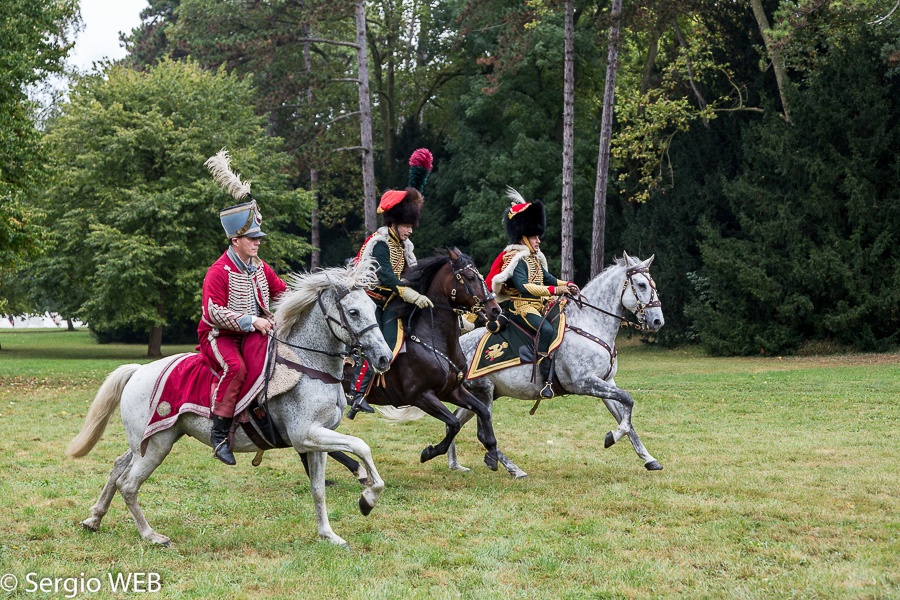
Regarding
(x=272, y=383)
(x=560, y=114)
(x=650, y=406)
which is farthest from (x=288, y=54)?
(x=272, y=383)

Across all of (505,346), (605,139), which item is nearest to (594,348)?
(505,346)

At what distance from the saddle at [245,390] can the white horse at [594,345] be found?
4.34 meters

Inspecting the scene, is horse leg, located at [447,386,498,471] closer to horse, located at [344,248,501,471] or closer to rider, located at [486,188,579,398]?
horse, located at [344,248,501,471]

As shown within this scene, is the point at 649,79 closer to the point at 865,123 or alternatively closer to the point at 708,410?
the point at 865,123

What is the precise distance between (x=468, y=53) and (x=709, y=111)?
1480cm

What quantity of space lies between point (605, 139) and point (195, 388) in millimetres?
26182

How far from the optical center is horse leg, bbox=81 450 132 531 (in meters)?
8.12

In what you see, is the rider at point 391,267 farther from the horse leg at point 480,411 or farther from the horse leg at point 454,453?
the horse leg at point 454,453

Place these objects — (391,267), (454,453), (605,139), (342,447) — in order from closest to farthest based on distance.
Result: (342,447) < (391,267) < (454,453) < (605,139)

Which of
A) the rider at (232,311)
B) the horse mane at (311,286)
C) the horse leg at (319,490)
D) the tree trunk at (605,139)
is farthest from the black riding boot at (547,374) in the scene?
the tree trunk at (605,139)

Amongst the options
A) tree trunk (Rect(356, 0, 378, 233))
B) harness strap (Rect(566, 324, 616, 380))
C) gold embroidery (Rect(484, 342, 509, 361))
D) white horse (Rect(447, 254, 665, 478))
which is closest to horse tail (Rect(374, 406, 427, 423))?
white horse (Rect(447, 254, 665, 478))

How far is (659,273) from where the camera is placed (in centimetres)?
3747

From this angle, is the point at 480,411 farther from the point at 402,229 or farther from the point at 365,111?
the point at 365,111

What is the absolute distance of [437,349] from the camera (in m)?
10.4
